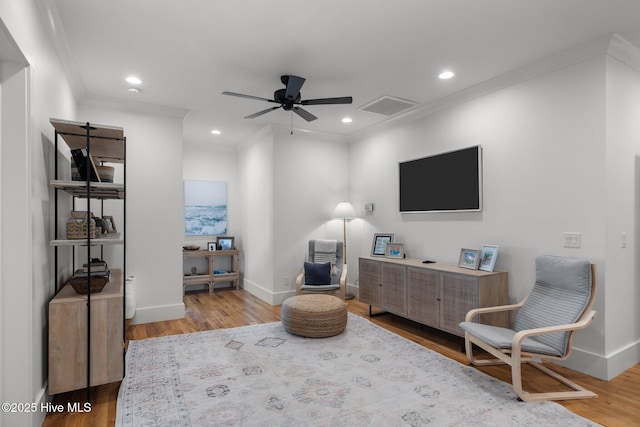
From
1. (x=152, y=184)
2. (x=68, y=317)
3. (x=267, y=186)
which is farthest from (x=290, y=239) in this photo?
(x=68, y=317)

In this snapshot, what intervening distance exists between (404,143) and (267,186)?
2.10m

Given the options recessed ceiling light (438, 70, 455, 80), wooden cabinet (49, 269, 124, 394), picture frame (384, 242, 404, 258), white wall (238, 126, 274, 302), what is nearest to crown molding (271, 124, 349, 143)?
white wall (238, 126, 274, 302)

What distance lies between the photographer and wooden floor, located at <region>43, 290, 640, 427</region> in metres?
2.31

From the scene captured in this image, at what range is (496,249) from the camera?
346 cm

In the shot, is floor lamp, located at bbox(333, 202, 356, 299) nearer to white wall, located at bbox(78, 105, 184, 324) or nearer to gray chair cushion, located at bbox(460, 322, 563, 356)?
white wall, located at bbox(78, 105, 184, 324)

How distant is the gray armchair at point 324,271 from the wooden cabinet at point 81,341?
2556 millimetres

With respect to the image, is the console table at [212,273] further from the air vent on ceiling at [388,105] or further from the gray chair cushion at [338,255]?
the air vent on ceiling at [388,105]

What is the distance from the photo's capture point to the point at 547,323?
280 centimetres

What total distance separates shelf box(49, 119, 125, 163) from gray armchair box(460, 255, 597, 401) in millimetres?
3144

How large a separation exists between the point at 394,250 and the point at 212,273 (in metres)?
3.29

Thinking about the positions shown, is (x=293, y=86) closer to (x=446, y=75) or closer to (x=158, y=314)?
(x=446, y=75)

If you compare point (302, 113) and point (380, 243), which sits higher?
point (302, 113)

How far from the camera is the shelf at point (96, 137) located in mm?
2490

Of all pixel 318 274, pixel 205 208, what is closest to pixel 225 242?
pixel 205 208
